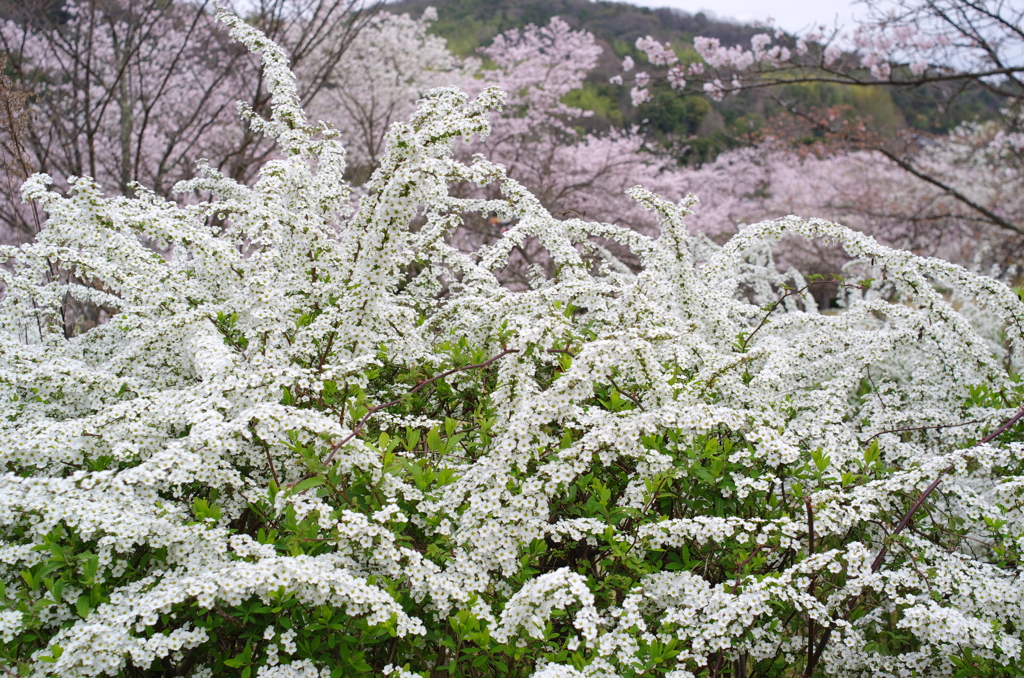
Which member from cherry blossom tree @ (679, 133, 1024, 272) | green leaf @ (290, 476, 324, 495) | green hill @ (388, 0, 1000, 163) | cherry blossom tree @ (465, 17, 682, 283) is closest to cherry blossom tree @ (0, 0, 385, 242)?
green leaf @ (290, 476, 324, 495)

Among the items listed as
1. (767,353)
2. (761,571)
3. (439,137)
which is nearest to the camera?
(761,571)

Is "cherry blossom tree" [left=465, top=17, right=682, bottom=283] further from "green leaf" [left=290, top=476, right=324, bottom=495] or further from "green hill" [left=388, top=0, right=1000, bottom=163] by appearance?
"green leaf" [left=290, top=476, right=324, bottom=495]

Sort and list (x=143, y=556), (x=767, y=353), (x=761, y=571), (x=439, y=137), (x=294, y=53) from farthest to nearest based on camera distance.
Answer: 1. (x=294, y=53)
2. (x=767, y=353)
3. (x=439, y=137)
4. (x=761, y=571)
5. (x=143, y=556)

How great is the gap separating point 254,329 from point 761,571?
7.14ft

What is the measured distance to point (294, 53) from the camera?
6.55 metres

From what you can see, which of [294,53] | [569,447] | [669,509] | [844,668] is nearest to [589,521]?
[569,447]

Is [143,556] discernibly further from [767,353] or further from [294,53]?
[294,53]

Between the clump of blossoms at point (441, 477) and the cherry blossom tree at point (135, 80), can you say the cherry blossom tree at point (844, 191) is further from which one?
the clump of blossoms at point (441, 477)

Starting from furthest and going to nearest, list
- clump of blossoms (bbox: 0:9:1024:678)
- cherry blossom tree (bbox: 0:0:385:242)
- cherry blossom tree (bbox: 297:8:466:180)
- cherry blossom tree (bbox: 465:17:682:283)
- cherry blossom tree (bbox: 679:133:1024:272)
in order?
cherry blossom tree (bbox: 679:133:1024:272) → cherry blossom tree (bbox: 297:8:466:180) → cherry blossom tree (bbox: 465:17:682:283) → cherry blossom tree (bbox: 0:0:385:242) → clump of blossoms (bbox: 0:9:1024:678)

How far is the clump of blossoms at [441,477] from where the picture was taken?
1.91 metres

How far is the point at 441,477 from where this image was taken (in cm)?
223

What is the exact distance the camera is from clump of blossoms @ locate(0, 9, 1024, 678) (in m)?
1.91

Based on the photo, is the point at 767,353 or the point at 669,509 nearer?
the point at 669,509

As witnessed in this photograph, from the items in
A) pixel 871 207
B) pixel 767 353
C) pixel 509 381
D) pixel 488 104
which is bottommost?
pixel 509 381
